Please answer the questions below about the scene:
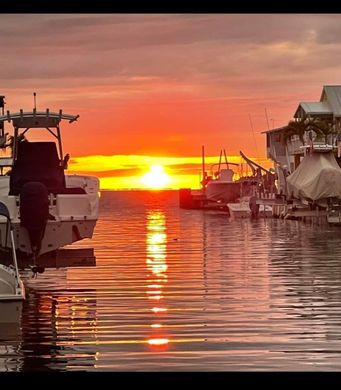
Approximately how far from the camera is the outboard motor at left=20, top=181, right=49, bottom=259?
1320 centimetres

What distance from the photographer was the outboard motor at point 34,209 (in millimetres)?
13195

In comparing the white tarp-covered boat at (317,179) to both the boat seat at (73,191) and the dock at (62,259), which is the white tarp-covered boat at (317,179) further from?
the dock at (62,259)

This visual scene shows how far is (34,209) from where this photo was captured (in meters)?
13.2

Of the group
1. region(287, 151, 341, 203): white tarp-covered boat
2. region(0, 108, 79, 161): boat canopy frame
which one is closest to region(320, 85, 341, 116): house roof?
region(287, 151, 341, 203): white tarp-covered boat

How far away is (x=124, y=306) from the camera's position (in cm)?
1270

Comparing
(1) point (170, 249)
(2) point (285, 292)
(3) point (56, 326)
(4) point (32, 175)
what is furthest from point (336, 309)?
(1) point (170, 249)

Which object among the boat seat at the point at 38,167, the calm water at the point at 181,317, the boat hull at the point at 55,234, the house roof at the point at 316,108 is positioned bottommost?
the calm water at the point at 181,317

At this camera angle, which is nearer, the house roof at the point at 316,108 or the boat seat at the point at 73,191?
the boat seat at the point at 73,191

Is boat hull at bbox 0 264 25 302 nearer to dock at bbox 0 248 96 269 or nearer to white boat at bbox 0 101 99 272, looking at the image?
white boat at bbox 0 101 99 272

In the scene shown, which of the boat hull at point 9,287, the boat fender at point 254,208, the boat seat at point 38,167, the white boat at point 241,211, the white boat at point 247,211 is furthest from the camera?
the white boat at point 241,211

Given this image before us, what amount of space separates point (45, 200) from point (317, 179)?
92.6 ft

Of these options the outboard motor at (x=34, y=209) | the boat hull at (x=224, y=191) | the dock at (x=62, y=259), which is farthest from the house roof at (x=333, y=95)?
the outboard motor at (x=34, y=209)

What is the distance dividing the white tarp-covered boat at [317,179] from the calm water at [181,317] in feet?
56.3

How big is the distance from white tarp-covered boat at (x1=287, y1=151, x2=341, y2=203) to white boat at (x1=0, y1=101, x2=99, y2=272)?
25762mm
